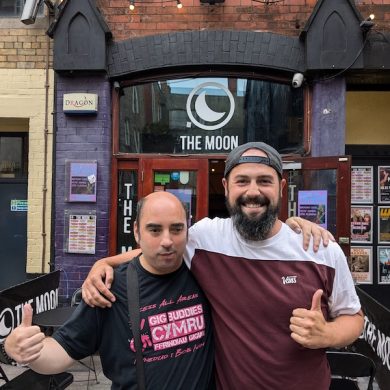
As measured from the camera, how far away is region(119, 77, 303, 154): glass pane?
5895 mm

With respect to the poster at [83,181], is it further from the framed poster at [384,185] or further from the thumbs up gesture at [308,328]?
the thumbs up gesture at [308,328]

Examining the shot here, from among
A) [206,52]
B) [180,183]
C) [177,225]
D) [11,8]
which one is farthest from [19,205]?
[177,225]

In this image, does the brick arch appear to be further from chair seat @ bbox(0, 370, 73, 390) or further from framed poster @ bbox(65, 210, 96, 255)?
chair seat @ bbox(0, 370, 73, 390)

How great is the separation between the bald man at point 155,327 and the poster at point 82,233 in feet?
13.1

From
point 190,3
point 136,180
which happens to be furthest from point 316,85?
point 136,180

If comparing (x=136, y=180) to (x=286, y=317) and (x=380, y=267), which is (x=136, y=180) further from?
(x=286, y=317)

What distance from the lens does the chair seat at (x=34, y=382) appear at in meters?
3.02

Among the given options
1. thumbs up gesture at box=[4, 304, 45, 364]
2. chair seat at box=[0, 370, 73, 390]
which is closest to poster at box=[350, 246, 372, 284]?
chair seat at box=[0, 370, 73, 390]

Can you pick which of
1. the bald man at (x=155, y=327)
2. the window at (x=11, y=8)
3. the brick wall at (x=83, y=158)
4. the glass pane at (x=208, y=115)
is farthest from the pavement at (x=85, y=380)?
the window at (x=11, y=8)

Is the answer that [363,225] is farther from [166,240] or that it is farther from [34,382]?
[166,240]

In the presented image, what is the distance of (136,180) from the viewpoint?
5.93 meters

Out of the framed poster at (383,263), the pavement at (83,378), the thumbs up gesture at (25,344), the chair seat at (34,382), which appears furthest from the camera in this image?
the framed poster at (383,263)

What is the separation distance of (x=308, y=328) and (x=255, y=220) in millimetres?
459

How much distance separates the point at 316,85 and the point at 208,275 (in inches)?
175
